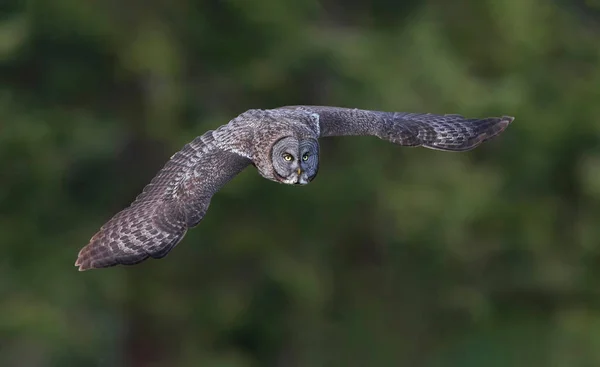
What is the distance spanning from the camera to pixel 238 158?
7.14 m

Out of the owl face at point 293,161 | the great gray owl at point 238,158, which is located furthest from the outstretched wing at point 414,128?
the owl face at point 293,161

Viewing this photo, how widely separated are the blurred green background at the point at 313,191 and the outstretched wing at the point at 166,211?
22.0ft

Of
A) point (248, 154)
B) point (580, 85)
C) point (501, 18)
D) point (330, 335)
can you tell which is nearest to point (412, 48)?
point (501, 18)

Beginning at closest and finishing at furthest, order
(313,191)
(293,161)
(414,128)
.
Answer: (293,161), (414,128), (313,191)

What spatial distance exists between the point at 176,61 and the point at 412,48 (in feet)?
13.4

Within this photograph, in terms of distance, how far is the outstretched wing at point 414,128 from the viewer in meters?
7.70

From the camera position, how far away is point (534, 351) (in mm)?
20844

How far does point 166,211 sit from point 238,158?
64 cm

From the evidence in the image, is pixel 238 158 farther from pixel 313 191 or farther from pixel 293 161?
pixel 313 191

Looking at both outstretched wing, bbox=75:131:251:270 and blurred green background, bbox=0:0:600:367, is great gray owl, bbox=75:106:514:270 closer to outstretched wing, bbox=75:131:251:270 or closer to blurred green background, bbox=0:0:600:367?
outstretched wing, bbox=75:131:251:270

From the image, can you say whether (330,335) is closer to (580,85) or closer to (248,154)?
(580,85)

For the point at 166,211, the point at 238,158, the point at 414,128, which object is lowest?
the point at 166,211

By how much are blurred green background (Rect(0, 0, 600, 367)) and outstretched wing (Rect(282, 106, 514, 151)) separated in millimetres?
6651

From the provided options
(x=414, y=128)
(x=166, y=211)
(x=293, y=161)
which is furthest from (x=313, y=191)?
(x=166, y=211)
